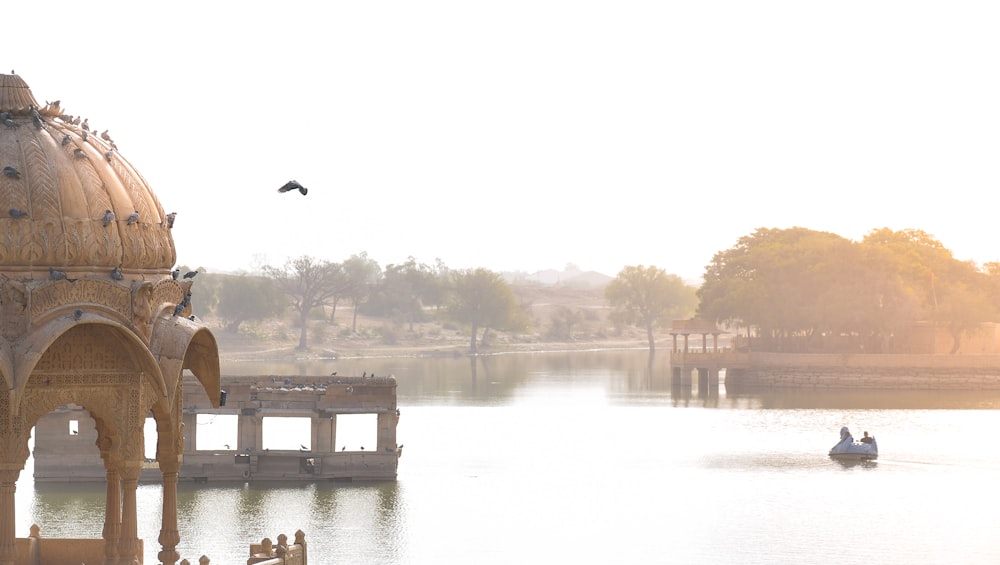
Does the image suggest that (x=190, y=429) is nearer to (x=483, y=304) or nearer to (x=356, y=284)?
(x=483, y=304)

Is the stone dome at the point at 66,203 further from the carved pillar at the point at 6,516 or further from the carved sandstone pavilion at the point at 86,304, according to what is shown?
the carved pillar at the point at 6,516

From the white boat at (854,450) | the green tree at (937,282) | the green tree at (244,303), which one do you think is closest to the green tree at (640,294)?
the green tree at (244,303)

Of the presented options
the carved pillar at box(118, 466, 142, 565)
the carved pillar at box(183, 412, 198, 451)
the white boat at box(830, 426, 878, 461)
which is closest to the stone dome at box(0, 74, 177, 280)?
the carved pillar at box(118, 466, 142, 565)

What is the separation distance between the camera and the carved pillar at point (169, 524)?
61.1 ft

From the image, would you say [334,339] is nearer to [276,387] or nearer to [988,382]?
[988,382]

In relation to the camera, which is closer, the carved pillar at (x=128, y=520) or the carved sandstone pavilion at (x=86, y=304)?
the carved sandstone pavilion at (x=86, y=304)

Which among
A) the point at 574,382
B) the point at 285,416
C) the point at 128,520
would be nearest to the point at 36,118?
the point at 128,520

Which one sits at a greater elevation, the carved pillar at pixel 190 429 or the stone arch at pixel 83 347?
the stone arch at pixel 83 347

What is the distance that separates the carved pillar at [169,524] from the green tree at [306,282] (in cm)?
12279

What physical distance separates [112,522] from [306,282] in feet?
421

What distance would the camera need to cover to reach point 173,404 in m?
18.7

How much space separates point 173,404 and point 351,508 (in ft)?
93.2

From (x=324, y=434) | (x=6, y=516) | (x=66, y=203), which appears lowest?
(x=324, y=434)

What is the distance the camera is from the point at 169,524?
61.5 feet
